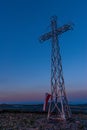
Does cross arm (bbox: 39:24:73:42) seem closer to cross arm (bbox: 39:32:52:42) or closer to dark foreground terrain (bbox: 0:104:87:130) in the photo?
cross arm (bbox: 39:32:52:42)

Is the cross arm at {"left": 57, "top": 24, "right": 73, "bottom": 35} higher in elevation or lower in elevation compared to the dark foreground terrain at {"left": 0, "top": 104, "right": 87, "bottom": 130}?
higher

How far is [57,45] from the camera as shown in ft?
Result: 105

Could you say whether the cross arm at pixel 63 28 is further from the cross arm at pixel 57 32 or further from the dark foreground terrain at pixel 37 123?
the dark foreground terrain at pixel 37 123

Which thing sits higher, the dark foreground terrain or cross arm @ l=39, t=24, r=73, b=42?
cross arm @ l=39, t=24, r=73, b=42

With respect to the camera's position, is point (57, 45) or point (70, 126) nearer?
point (70, 126)

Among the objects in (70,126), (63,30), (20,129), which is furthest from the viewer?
(63,30)

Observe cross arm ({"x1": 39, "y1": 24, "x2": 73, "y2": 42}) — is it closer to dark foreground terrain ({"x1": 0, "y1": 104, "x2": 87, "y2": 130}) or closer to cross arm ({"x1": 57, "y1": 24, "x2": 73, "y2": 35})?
cross arm ({"x1": 57, "y1": 24, "x2": 73, "y2": 35})

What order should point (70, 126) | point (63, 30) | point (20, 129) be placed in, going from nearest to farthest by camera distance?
point (20, 129)
point (70, 126)
point (63, 30)

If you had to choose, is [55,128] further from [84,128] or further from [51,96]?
[51,96]

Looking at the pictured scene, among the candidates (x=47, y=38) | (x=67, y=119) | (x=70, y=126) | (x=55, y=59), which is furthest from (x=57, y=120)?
(x=47, y=38)

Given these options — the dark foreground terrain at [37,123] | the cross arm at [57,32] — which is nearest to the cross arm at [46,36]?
the cross arm at [57,32]

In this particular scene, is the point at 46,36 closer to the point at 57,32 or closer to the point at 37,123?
the point at 57,32

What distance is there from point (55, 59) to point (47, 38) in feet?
9.77

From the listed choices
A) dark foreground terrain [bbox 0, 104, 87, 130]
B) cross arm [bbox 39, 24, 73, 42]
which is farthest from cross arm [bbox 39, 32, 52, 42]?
dark foreground terrain [bbox 0, 104, 87, 130]
